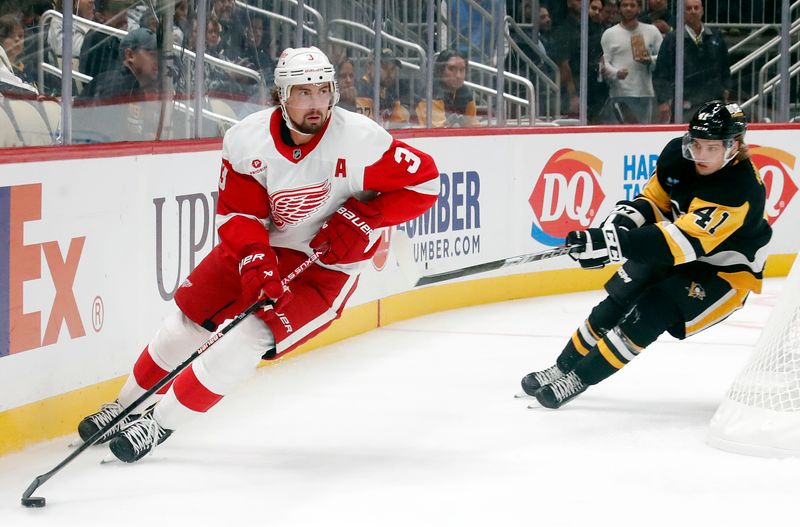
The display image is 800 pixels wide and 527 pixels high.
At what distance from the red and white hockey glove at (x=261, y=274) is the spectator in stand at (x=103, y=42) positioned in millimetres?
1114

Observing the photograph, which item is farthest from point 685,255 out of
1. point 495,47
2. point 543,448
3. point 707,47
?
point 707,47

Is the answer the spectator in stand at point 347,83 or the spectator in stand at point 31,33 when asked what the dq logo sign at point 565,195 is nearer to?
the spectator in stand at point 347,83

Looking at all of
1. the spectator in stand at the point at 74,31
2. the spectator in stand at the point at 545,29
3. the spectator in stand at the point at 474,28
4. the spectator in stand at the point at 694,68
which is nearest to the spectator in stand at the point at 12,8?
the spectator in stand at the point at 74,31

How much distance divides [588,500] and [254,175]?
121 centimetres

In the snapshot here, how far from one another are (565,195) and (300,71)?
3.89m

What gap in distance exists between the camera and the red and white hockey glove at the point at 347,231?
339cm

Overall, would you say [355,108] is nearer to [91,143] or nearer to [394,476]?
[91,143]

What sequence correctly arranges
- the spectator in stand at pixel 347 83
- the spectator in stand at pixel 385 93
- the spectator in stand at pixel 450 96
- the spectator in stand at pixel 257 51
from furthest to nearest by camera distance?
the spectator in stand at pixel 450 96 → the spectator in stand at pixel 385 93 → the spectator in stand at pixel 347 83 → the spectator in stand at pixel 257 51

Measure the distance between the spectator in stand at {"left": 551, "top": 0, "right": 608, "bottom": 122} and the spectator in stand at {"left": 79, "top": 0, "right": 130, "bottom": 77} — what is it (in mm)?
3435

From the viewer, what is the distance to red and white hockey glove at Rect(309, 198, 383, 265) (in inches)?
134

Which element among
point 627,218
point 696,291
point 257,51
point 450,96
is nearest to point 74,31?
point 257,51

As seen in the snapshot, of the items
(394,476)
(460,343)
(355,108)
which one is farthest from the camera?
(355,108)

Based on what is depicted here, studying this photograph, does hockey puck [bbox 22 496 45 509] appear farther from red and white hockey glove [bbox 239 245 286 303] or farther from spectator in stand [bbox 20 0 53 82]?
spectator in stand [bbox 20 0 53 82]

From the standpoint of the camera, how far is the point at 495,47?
6.94m
